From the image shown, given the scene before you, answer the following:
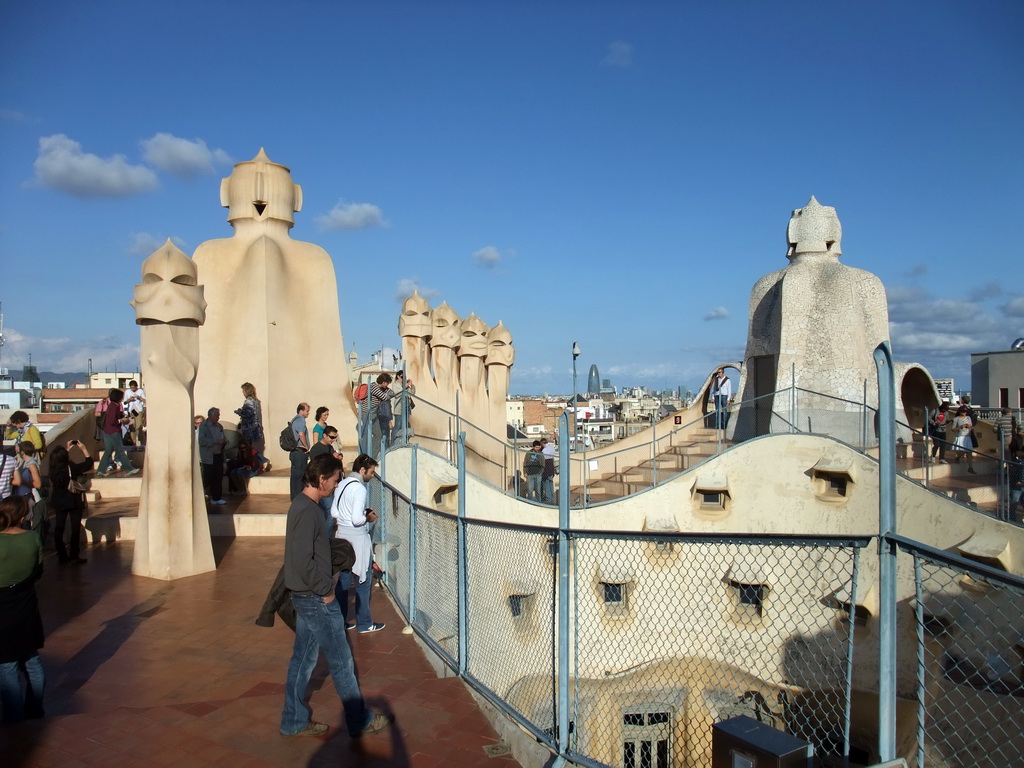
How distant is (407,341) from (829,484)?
10680 millimetres

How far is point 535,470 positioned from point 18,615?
39.0 feet

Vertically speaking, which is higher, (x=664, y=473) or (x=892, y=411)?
(x=892, y=411)

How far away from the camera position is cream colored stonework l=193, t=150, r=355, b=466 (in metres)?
14.7

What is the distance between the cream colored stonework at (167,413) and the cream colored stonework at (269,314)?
18.9ft

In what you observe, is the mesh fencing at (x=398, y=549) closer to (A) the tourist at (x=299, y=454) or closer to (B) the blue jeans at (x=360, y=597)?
(B) the blue jeans at (x=360, y=597)

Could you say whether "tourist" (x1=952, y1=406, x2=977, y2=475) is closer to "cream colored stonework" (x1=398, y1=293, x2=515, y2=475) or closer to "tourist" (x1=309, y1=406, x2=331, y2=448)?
"cream colored stonework" (x1=398, y1=293, x2=515, y2=475)

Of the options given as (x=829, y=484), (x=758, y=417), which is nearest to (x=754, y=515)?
(x=829, y=484)

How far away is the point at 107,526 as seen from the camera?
10359 millimetres

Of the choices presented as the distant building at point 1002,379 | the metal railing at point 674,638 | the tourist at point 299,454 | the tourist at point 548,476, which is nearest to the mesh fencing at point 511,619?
the metal railing at point 674,638

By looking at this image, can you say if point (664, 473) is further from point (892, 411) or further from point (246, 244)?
point (892, 411)

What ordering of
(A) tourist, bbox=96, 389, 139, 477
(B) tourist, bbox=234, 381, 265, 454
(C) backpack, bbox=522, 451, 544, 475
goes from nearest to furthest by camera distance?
(A) tourist, bbox=96, 389, 139, 477 < (B) tourist, bbox=234, 381, 265, 454 < (C) backpack, bbox=522, 451, 544, 475

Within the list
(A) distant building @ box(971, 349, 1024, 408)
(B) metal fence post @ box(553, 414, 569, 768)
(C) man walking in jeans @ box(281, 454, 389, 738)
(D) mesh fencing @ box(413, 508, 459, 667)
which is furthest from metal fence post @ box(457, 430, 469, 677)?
(A) distant building @ box(971, 349, 1024, 408)

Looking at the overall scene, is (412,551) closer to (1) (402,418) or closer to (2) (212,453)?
(1) (402,418)

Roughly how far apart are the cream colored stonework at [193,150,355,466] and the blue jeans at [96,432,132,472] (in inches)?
61.1
